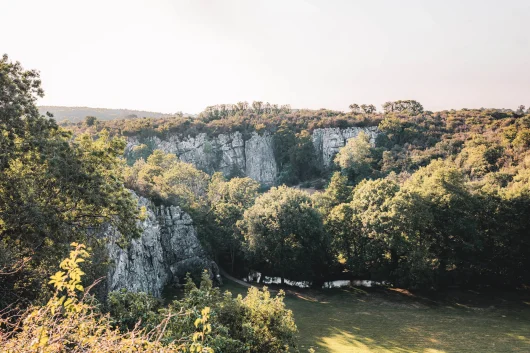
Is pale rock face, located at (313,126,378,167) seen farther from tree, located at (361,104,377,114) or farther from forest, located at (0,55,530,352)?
tree, located at (361,104,377,114)

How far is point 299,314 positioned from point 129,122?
272ft

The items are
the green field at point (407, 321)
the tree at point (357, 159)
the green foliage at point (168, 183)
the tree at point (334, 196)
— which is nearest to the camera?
the green field at point (407, 321)

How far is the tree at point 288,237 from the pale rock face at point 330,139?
184 ft

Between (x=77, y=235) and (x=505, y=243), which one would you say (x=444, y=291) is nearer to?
(x=505, y=243)

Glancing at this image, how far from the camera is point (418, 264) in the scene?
3325 cm

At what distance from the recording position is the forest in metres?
11.8

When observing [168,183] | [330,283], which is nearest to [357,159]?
[330,283]

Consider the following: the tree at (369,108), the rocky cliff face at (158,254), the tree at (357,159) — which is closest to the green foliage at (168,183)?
the rocky cliff face at (158,254)

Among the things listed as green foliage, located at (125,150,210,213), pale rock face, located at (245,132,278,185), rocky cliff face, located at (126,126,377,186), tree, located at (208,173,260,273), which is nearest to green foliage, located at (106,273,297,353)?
green foliage, located at (125,150,210,213)

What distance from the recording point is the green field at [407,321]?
23438 mm

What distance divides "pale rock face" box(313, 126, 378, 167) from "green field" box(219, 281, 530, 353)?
60.0 m

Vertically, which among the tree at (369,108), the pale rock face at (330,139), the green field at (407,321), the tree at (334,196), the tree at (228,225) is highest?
the tree at (369,108)

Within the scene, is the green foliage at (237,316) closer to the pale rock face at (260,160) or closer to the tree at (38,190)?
Answer: the tree at (38,190)

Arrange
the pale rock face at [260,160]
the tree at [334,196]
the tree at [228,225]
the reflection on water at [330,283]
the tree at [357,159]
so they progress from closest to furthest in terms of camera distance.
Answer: the reflection on water at [330,283] → the tree at [228,225] → the tree at [334,196] → the tree at [357,159] → the pale rock face at [260,160]
